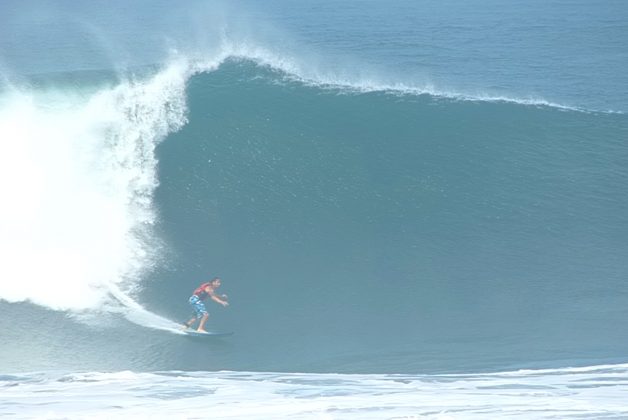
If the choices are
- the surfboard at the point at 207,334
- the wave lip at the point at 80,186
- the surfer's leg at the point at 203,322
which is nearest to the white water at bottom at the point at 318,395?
the surfboard at the point at 207,334

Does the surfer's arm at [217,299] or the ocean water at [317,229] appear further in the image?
the surfer's arm at [217,299]

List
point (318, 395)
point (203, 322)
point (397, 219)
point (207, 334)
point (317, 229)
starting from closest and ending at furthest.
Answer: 1. point (318, 395)
2. point (207, 334)
3. point (203, 322)
4. point (317, 229)
5. point (397, 219)

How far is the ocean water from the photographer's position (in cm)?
1382

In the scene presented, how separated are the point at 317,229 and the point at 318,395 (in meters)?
7.00

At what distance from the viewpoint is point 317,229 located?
755 inches

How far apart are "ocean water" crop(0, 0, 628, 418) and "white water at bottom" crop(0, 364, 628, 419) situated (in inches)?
2.6

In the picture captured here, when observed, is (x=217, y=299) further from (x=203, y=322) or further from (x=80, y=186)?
(x=80, y=186)

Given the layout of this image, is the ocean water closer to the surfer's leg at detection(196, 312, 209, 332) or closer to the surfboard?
the surfboard

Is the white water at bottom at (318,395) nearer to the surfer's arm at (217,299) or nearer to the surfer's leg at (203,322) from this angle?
the surfer's leg at (203,322)

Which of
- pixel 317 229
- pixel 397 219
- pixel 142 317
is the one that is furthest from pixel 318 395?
pixel 397 219

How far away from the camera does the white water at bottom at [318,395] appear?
37.9 ft

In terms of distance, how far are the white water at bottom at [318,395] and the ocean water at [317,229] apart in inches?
2.6

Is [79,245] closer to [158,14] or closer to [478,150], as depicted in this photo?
[478,150]

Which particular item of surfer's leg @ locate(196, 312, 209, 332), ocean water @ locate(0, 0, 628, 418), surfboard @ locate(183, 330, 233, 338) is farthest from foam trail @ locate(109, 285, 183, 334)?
surfer's leg @ locate(196, 312, 209, 332)
